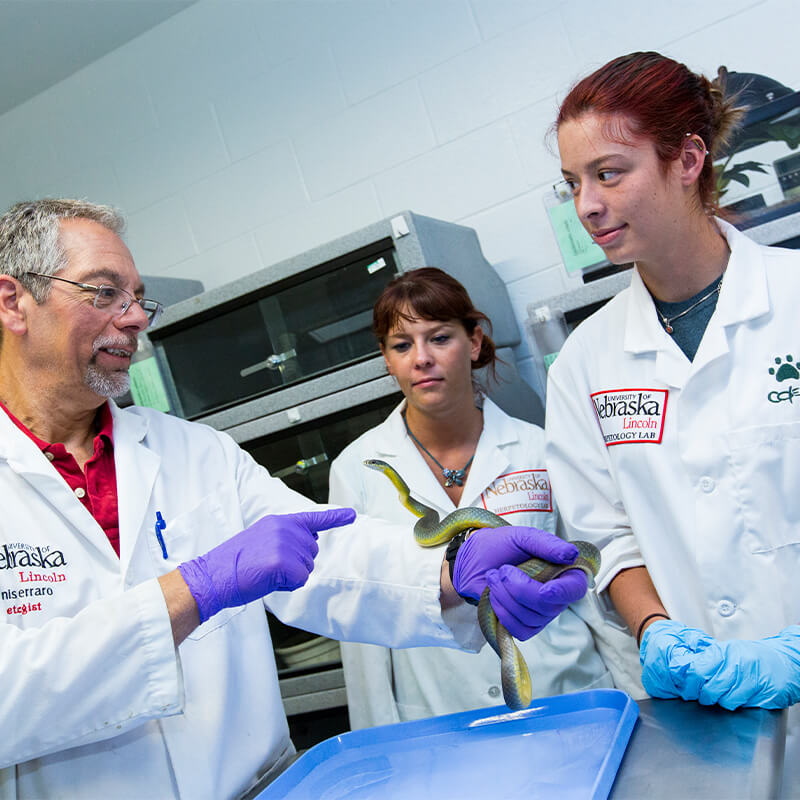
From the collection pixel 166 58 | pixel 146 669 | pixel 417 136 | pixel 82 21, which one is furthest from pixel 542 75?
pixel 146 669

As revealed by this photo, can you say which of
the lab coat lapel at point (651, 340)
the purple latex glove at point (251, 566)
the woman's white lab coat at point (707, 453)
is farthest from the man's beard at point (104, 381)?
the lab coat lapel at point (651, 340)

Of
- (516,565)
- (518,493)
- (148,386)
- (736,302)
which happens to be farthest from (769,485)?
(148,386)

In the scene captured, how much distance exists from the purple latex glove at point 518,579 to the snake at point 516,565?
0.01m

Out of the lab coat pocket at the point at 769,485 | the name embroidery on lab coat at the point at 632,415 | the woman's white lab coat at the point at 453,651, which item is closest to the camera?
the lab coat pocket at the point at 769,485

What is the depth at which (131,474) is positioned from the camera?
1.53 meters

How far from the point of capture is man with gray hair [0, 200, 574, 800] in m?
1.11

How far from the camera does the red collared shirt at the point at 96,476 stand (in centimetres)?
148

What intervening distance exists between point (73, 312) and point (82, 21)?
2181 mm

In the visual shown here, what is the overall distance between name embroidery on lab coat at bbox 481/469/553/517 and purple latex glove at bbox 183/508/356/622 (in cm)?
85

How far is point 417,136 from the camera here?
9.61ft

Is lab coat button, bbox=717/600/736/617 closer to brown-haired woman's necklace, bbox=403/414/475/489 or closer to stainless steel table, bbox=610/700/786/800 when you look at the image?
stainless steel table, bbox=610/700/786/800

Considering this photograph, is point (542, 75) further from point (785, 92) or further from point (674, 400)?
point (674, 400)

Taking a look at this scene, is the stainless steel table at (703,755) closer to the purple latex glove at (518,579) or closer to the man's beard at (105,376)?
the purple latex glove at (518,579)

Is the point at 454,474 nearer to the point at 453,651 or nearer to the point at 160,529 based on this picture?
the point at 453,651
